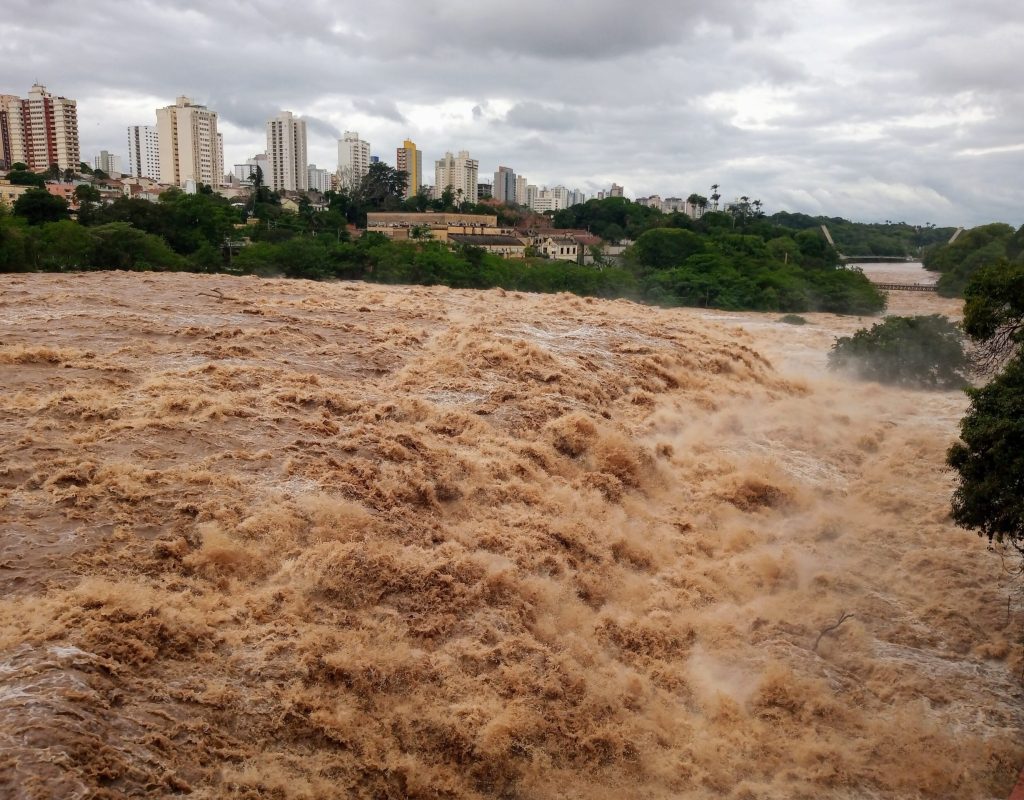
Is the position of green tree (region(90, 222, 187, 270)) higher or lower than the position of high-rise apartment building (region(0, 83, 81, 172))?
lower

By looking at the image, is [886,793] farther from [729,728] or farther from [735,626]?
[735,626]

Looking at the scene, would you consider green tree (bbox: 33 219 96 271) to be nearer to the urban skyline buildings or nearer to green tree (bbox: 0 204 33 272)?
green tree (bbox: 0 204 33 272)

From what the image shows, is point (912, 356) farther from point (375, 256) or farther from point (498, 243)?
point (498, 243)

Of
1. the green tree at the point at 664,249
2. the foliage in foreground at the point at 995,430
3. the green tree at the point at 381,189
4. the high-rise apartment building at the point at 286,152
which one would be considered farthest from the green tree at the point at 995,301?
the high-rise apartment building at the point at 286,152

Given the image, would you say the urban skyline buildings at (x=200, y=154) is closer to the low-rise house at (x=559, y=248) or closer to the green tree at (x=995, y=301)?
the low-rise house at (x=559, y=248)

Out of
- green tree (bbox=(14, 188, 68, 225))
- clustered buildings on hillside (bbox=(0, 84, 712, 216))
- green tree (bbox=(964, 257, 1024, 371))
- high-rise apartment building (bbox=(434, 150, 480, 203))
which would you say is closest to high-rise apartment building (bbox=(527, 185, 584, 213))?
clustered buildings on hillside (bbox=(0, 84, 712, 216))

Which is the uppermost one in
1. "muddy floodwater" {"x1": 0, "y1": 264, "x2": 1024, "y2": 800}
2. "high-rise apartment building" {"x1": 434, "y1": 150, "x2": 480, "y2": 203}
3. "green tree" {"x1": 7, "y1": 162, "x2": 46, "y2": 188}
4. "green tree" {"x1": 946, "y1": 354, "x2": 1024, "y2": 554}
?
"high-rise apartment building" {"x1": 434, "y1": 150, "x2": 480, "y2": 203}
